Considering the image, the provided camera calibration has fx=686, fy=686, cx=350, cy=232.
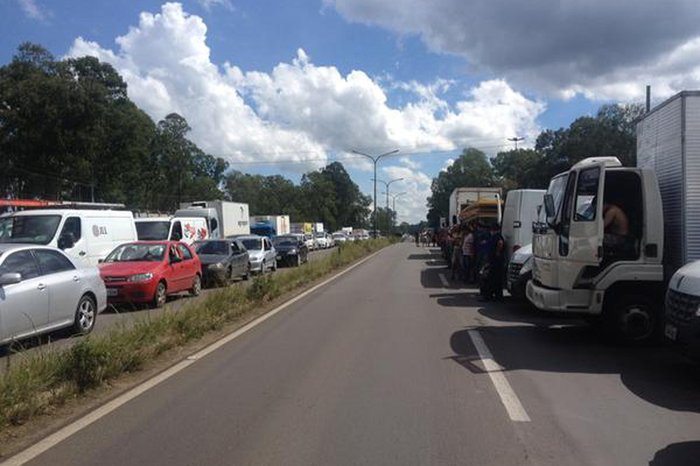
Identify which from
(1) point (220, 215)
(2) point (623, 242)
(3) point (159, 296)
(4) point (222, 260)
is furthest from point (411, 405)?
(1) point (220, 215)

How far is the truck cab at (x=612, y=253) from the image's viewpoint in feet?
32.4

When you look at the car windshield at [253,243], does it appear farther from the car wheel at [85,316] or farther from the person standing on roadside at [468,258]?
the car wheel at [85,316]

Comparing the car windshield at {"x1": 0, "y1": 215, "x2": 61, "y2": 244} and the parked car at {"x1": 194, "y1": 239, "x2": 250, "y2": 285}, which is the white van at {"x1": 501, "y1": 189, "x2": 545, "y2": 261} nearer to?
the parked car at {"x1": 194, "y1": 239, "x2": 250, "y2": 285}

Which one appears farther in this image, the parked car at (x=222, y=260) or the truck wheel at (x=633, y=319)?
the parked car at (x=222, y=260)

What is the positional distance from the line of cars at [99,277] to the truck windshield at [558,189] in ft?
25.1

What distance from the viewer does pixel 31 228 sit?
16.7 metres

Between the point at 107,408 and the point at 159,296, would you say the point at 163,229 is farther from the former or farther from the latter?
the point at 107,408

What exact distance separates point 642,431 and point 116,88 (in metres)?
59.5

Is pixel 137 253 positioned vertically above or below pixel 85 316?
above

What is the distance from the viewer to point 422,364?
8.68 metres

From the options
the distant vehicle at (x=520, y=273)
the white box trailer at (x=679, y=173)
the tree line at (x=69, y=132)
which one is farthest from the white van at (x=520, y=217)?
the tree line at (x=69, y=132)

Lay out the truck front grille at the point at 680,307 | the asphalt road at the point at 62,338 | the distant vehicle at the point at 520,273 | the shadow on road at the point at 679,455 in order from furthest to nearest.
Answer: the distant vehicle at the point at 520,273, the asphalt road at the point at 62,338, the truck front grille at the point at 680,307, the shadow on road at the point at 679,455

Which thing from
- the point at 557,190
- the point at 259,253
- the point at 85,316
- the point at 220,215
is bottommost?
the point at 85,316

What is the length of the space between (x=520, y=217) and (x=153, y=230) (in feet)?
43.9
